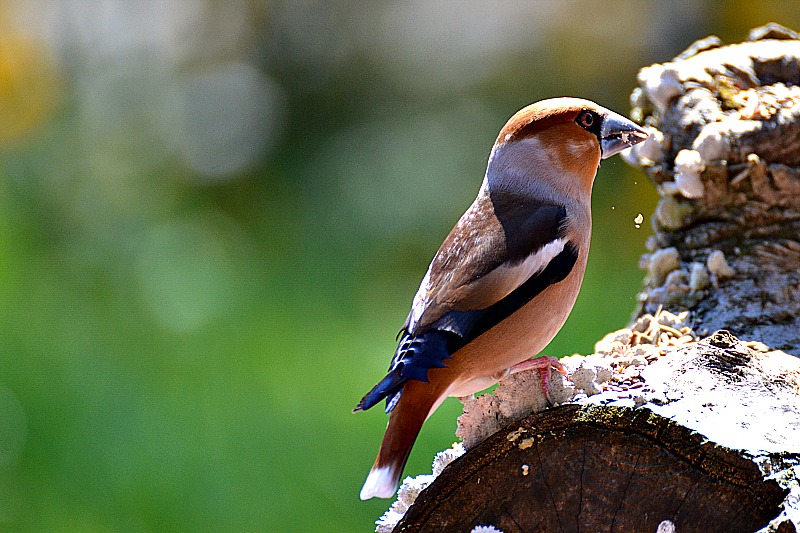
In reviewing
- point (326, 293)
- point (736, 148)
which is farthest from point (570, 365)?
point (326, 293)

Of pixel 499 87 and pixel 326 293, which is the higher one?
pixel 499 87

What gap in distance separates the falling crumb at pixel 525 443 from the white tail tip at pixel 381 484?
0.20 meters

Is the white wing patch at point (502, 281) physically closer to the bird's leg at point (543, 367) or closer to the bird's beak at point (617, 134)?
the bird's leg at point (543, 367)

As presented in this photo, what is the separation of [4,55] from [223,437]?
12.2 feet

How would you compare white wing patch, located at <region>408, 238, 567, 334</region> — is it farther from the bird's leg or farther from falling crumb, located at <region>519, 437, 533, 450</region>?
falling crumb, located at <region>519, 437, 533, 450</region>

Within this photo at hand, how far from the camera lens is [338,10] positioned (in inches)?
259

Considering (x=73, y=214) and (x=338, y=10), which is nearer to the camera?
(x=73, y=214)

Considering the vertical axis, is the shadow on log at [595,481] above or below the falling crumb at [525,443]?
below

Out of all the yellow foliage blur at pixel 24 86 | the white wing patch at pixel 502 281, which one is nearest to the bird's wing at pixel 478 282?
the white wing patch at pixel 502 281

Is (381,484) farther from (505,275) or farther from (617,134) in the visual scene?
(617,134)

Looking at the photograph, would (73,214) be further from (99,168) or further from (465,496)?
(465,496)

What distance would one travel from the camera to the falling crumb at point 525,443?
1410 mm

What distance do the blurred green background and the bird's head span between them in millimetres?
1731

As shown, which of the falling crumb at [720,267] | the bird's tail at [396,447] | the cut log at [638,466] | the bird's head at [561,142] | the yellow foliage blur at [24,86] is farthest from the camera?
the yellow foliage blur at [24,86]
